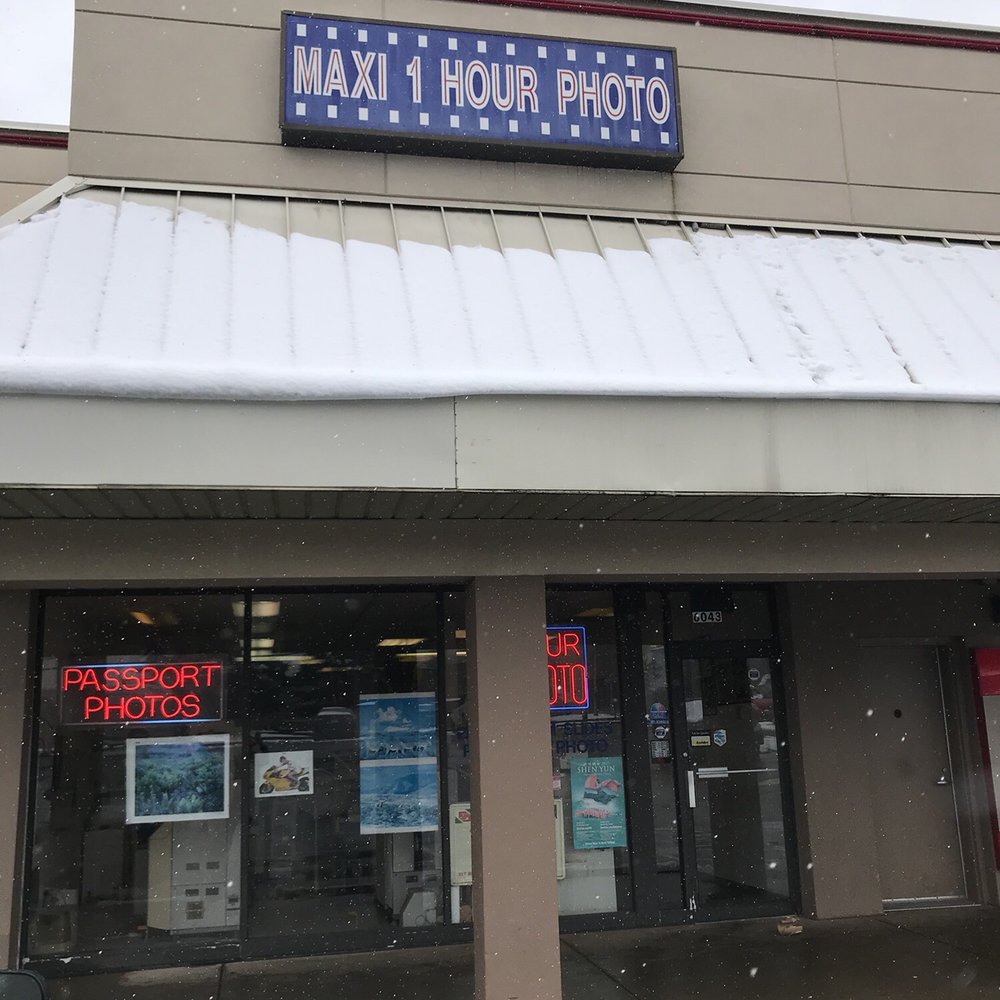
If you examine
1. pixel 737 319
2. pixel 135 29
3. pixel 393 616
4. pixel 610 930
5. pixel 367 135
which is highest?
pixel 135 29

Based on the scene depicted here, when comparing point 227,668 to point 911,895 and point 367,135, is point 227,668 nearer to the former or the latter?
point 367,135

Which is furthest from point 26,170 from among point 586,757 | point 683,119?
point 586,757

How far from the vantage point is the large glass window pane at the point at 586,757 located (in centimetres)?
960

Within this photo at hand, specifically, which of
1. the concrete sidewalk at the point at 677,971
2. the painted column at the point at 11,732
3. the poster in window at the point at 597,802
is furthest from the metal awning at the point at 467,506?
the poster in window at the point at 597,802

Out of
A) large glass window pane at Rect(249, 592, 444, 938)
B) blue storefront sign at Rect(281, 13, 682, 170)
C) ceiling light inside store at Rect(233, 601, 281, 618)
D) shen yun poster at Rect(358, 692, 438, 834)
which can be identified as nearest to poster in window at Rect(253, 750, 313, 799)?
large glass window pane at Rect(249, 592, 444, 938)

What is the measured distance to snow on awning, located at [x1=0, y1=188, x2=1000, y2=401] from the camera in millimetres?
5668

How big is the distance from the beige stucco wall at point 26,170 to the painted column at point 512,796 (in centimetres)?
537

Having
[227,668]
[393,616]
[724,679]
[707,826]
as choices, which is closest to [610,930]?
[707,826]

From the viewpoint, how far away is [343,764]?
9.24m

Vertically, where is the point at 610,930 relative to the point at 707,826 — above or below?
below

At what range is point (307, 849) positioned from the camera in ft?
29.5

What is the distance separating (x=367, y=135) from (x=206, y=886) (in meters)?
6.28

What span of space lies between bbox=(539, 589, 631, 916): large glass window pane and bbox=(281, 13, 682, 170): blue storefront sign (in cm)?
413

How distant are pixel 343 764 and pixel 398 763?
489 millimetres
